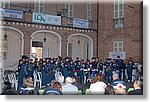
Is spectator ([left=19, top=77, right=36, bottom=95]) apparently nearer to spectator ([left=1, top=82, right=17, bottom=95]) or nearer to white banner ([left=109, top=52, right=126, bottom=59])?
spectator ([left=1, top=82, right=17, bottom=95])

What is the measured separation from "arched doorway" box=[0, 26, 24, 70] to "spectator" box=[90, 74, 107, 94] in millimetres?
833

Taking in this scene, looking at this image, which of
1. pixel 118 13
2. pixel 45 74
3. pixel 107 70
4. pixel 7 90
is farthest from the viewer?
pixel 118 13

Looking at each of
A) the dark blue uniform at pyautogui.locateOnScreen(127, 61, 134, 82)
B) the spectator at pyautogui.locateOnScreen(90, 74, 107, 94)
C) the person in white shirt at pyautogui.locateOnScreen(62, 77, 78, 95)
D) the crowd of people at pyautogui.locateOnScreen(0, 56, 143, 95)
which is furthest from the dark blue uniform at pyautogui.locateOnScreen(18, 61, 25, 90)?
the dark blue uniform at pyautogui.locateOnScreen(127, 61, 134, 82)

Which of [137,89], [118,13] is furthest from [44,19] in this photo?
[137,89]

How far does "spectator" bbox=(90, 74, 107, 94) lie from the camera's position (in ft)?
9.60

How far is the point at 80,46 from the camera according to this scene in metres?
3.06

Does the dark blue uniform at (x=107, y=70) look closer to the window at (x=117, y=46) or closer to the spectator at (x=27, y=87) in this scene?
the window at (x=117, y=46)

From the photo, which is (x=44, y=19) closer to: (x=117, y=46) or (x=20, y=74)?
(x=20, y=74)

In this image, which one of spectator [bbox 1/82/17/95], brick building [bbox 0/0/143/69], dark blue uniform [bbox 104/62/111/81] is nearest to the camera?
spectator [bbox 1/82/17/95]

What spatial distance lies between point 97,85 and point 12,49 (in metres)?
0.98

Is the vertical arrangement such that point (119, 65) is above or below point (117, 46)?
below

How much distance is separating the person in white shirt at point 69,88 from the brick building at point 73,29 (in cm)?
27

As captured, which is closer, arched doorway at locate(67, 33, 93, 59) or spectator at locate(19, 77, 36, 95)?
spectator at locate(19, 77, 36, 95)

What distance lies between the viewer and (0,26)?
284cm
